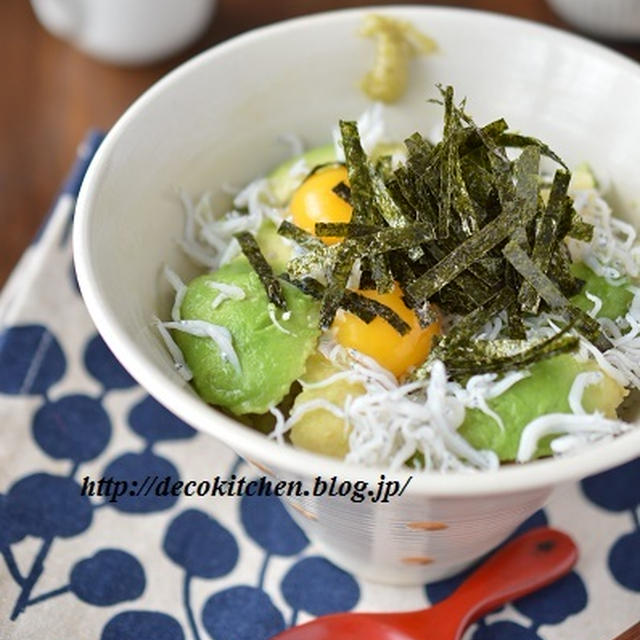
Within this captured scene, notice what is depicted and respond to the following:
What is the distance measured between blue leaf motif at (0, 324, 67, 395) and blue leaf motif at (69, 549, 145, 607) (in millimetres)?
457

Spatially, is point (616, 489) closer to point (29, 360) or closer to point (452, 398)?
point (452, 398)

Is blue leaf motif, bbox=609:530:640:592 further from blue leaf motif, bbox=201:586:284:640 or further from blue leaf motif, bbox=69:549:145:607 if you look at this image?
blue leaf motif, bbox=69:549:145:607

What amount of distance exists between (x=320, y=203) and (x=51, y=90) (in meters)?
1.55

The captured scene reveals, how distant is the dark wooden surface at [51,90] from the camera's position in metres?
2.69

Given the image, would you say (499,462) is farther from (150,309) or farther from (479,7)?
(479,7)

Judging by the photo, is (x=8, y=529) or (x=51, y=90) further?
(x=51, y=90)

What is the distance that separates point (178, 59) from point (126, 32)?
21 centimetres

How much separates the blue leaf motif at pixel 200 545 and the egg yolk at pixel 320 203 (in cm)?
66

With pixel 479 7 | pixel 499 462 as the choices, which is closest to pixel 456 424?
pixel 499 462

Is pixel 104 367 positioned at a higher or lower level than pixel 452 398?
lower


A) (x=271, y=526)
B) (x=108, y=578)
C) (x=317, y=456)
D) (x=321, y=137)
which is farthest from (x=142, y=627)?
(x=321, y=137)

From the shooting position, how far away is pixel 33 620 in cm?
178

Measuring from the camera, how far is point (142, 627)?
5.90 ft

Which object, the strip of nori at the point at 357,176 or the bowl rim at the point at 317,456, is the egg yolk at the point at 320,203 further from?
the bowl rim at the point at 317,456
